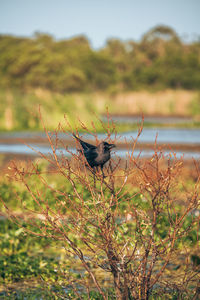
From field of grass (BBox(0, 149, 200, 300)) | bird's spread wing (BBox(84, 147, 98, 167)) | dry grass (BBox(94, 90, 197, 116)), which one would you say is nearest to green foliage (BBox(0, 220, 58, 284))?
field of grass (BBox(0, 149, 200, 300))

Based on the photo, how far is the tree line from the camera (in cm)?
5262

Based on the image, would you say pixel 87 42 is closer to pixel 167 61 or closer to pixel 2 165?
pixel 167 61

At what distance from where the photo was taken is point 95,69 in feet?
187

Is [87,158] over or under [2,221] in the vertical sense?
over

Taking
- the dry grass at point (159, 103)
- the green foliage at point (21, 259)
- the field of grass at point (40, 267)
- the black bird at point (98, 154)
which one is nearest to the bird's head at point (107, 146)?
the black bird at point (98, 154)

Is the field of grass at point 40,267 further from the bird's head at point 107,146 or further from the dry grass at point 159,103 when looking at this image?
the dry grass at point 159,103

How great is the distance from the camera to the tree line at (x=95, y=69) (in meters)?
52.6

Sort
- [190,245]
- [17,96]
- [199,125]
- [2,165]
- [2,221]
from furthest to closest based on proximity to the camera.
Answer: [199,125], [17,96], [2,165], [2,221], [190,245]

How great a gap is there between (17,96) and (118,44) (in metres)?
49.0

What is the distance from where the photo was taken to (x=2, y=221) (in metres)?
6.90

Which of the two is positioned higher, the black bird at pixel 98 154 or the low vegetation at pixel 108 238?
the black bird at pixel 98 154

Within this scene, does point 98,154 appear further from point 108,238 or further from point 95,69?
point 95,69

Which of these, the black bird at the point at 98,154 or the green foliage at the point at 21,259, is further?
the green foliage at the point at 21,259

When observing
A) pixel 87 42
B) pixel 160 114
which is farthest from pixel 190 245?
pixel 87 42
